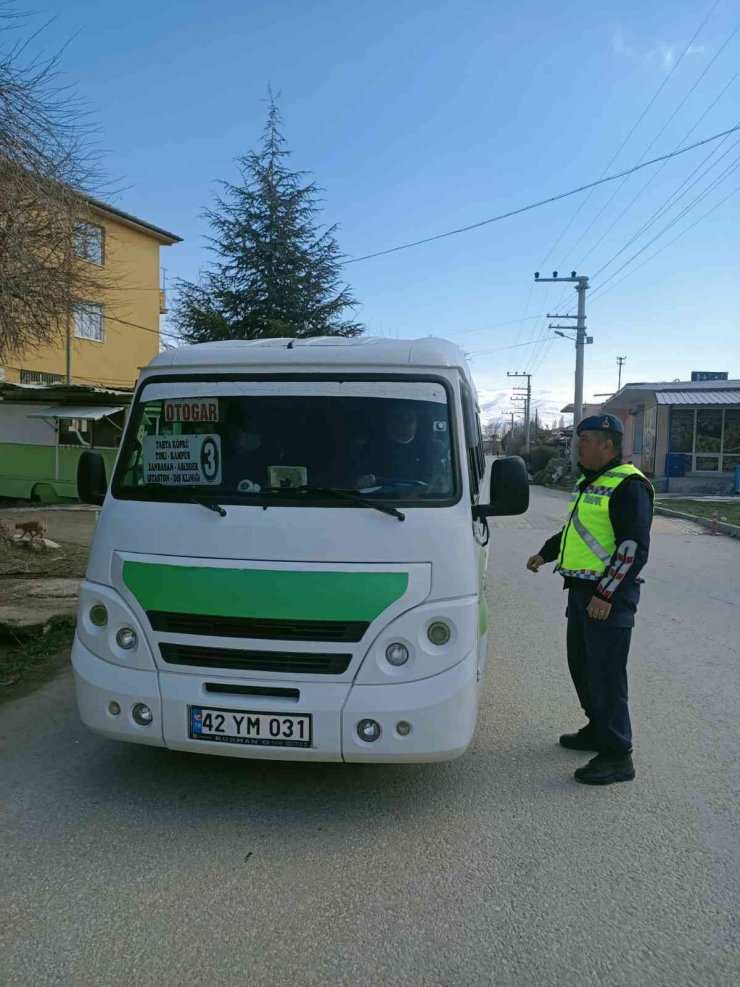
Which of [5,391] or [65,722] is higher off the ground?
[5,391]

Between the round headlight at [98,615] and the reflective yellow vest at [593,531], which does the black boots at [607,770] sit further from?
the round headlight at [98,615]

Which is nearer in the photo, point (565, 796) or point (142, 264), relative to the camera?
point (565, 796)

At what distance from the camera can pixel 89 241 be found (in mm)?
10039

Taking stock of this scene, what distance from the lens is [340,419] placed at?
413 centimetres

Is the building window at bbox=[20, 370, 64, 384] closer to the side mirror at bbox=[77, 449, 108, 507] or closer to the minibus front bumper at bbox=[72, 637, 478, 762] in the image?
the side mirror at bbox=[77, 449, 108, 507]

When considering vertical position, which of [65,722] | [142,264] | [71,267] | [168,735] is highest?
[142,264]

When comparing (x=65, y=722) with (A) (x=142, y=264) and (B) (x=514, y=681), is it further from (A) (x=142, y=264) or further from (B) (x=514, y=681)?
(A) (x=142, y=264)

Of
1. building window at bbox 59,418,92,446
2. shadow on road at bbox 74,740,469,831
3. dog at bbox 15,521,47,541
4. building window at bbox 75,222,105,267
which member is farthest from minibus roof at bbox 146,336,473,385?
building window at bbox 59,418,92,446

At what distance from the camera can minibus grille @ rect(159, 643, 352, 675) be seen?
11.7 ft

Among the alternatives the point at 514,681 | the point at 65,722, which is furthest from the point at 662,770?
the point at 65,722

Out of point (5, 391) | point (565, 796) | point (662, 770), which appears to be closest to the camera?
point (565, 796)

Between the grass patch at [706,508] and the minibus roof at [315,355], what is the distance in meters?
16.6

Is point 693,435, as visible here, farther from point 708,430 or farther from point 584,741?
point 584,741

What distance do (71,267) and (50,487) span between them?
39.4ft
